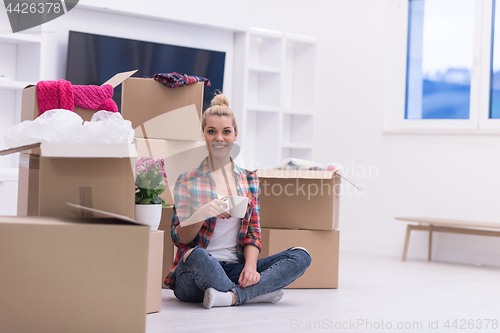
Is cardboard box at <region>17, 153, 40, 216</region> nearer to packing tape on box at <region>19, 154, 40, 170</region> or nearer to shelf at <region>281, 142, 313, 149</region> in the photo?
packing tape on box at <region>19, 154, 40, 170</region>

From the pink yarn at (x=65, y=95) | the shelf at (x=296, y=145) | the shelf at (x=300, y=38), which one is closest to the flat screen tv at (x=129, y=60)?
the shelf at (x=300, y=38)

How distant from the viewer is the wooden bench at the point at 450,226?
133 inches

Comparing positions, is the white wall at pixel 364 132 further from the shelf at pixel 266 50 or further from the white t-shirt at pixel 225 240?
the white t-shirt at pixel 225 240

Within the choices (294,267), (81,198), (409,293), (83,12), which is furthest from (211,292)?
(83,12)

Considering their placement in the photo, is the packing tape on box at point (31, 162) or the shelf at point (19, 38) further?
the shelf at point (19, 38)

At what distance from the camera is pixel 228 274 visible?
210 centimetres

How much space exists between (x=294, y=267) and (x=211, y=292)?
1.10 ft

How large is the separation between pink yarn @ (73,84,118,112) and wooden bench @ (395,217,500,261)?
89.4 inches

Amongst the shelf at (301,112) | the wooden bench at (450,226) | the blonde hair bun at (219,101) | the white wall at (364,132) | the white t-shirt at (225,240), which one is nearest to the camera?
the white t-shirt at (225,240)

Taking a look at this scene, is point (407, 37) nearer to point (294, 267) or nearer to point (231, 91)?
point (231, 91)

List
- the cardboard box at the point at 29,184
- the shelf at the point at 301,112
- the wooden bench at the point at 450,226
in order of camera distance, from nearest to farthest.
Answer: the cardboard box at the point at 29,184 → the wooden bench at the point at 450,226 → the shelf at the point at 301,112

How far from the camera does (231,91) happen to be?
4.00 metres

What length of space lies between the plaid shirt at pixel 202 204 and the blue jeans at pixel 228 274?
6 centimetres

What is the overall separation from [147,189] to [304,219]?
94 cm
